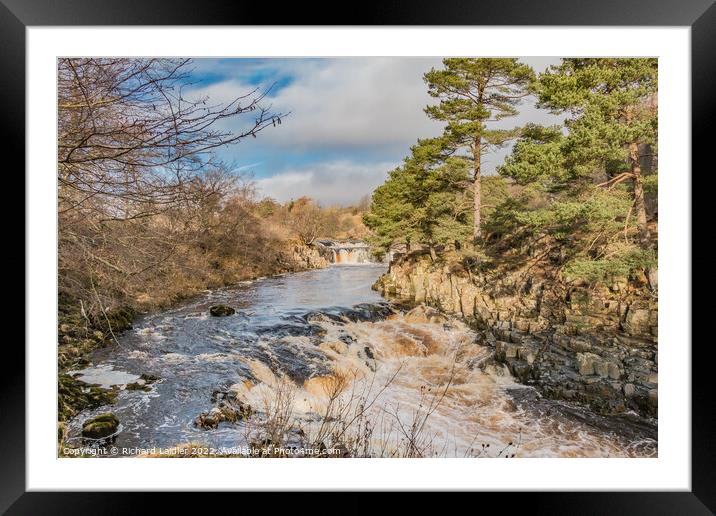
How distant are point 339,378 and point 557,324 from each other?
163cm

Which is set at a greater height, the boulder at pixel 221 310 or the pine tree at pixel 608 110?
the pine tree at pixel 608 110

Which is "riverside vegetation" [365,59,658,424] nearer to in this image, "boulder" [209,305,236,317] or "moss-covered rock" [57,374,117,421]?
"boulder" [209,305,236,317]

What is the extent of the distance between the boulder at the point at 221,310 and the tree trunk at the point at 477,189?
74.3 inches

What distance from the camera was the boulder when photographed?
115 inches

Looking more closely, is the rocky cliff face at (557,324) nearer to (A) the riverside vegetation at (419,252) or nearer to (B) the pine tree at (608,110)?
(A) the riverside vegetation at (419,252)

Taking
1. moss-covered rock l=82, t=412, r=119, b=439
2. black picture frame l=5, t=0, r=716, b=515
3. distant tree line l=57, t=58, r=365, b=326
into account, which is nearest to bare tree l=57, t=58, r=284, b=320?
distant tree line l=57, t=58, r=365, b=326

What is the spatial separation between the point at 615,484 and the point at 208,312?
2823 mm

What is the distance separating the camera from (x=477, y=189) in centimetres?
296

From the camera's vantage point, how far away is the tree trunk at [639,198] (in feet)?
8.75

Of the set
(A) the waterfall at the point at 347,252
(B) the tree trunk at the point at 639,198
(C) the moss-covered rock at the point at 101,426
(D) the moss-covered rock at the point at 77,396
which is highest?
(B) the tree trunk at the point at 639,198

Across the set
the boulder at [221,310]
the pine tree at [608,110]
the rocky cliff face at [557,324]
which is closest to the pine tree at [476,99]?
the pine tree at [608,110]

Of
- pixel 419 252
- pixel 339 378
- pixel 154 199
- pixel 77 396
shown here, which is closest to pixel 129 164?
pixel 154 199
